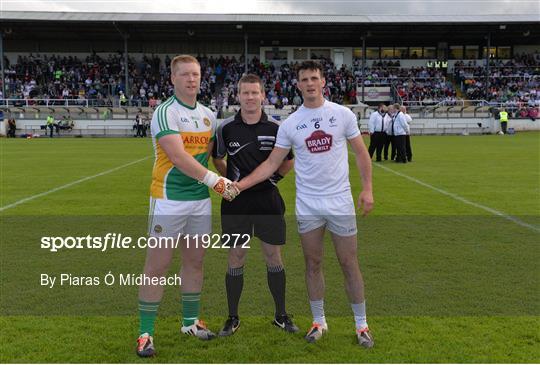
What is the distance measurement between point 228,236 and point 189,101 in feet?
3.68

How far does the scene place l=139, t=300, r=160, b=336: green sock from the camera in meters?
3.74

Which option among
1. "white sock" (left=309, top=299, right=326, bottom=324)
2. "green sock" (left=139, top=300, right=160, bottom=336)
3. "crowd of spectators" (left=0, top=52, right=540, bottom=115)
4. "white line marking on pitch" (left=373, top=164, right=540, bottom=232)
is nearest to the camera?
"green sock" (left=139, top=300, right=160, bottom=336)

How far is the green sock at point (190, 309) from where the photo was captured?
13.3 feet

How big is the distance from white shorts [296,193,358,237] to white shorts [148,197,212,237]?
2.72 ft

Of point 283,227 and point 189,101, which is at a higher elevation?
point 189,101

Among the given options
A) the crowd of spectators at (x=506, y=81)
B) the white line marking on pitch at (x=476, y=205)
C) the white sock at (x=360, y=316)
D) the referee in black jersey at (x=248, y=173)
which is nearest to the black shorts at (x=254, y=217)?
Answer: the referee in black jersey at (x=248, y=173)

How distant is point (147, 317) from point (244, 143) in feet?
5.05

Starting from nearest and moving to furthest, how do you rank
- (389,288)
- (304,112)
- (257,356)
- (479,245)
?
(257,356) < (304,112) < (389,288) < (479,245)

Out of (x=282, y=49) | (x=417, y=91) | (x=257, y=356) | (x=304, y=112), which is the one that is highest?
(x=282, y=49)

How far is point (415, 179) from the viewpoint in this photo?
12.4 meters

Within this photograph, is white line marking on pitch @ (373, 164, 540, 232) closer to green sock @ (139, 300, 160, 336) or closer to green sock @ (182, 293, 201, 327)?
green sock @ (182, 293, 201, 327)

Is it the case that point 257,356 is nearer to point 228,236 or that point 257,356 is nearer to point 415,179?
point 228,236

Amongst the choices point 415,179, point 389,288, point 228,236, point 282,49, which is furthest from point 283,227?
point 282,49

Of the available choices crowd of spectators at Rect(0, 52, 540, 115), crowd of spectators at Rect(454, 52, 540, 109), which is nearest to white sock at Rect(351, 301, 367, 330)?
crowd of spectators at Rect(0, 52, 540, 115)
